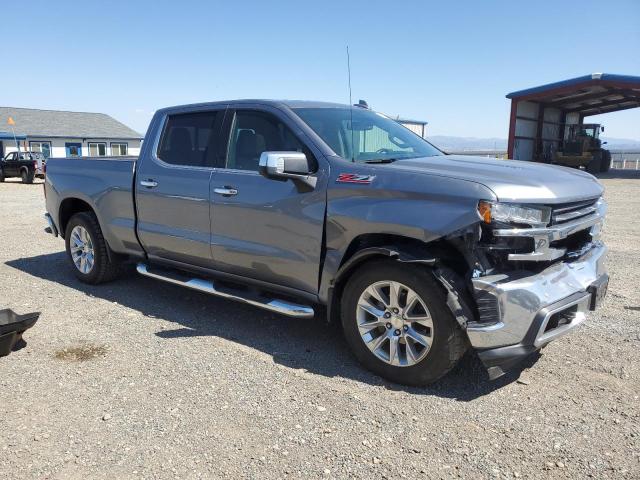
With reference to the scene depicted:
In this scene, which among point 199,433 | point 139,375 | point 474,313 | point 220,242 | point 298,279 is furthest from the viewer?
point 220,242

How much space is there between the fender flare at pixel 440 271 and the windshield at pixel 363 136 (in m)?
0.80

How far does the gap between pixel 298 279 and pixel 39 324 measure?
8.35 feet

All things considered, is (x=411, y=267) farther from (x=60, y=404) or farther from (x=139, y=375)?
(x=60, y=404)

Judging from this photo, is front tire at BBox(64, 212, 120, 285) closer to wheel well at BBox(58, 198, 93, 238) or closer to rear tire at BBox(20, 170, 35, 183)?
wheel well at BBox(58, 198, 93, 238)

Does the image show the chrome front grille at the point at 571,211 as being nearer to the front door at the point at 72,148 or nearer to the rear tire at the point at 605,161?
the rear tire at the point at 605,161

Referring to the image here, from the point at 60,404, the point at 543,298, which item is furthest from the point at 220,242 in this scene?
the point at 543,298

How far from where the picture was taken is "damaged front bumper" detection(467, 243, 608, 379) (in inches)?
124

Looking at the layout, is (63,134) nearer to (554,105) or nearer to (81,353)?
(554,105)

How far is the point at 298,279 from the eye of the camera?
4.11 meters

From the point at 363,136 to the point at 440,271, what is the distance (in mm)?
1588

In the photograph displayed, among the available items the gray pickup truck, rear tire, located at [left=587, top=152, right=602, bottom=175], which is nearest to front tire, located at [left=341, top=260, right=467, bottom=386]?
the gray pickup truck

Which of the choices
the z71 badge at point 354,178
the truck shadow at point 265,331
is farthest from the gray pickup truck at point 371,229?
the truck shadow at point 265,331

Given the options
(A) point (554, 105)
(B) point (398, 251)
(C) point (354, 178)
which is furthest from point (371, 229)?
(A) point (554, 105)

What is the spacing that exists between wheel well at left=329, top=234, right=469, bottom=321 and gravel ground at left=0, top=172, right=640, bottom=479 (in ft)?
2.50
